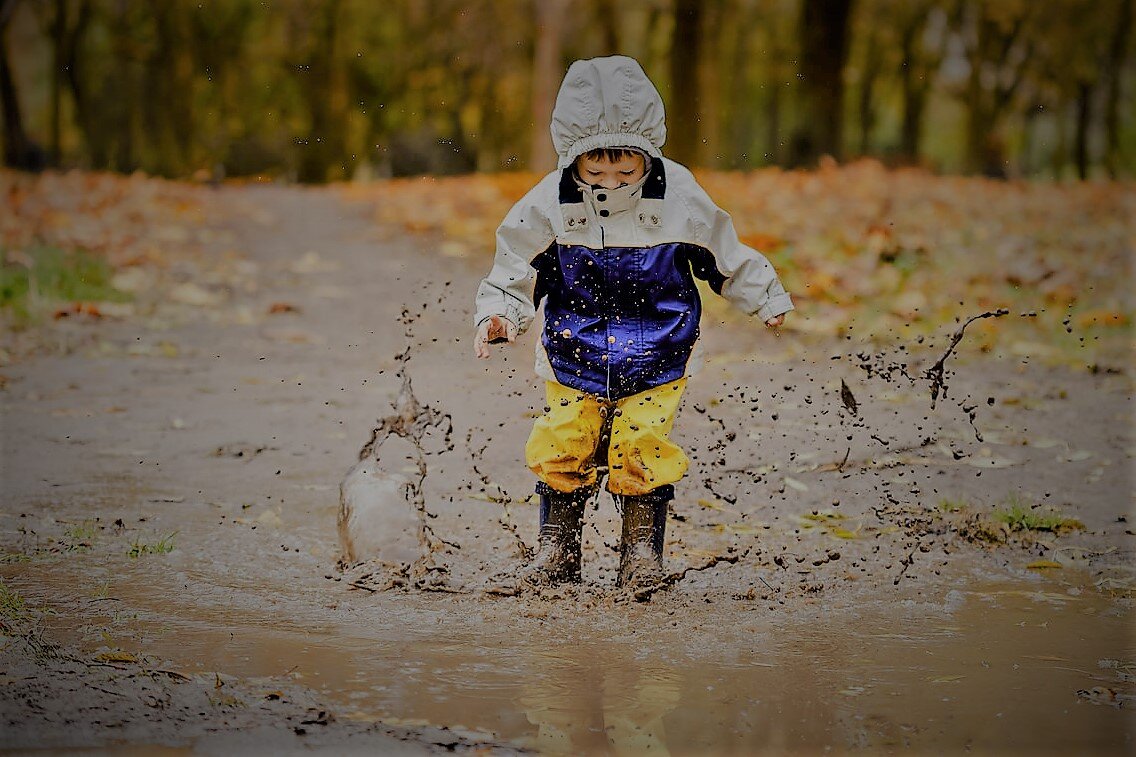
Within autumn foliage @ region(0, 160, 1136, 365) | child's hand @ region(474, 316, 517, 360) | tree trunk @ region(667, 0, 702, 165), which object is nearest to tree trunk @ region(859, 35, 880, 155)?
autumn foliage @ region(0, 160, 1136, 365)

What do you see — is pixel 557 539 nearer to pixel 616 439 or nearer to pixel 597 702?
pixel 616 439

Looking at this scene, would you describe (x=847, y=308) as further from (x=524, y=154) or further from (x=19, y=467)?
(x=524, y=154)

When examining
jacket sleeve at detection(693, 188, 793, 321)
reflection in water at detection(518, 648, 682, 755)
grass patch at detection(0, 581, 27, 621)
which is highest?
jacket sleeve at detection(693, 188, 793, 321)

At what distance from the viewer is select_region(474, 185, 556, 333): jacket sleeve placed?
3691 mm

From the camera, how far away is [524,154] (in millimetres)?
28906

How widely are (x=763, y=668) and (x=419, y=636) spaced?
2.90 ft

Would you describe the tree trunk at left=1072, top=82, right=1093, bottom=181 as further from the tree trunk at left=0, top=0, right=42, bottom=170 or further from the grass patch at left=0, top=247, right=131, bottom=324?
the grass patch at left=0, top=247, right=131, bottom=324

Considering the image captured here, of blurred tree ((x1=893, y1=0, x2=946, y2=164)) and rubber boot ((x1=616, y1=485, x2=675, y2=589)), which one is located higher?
blurred tree ((x1=893, y1=0, x2=946, y2=164))

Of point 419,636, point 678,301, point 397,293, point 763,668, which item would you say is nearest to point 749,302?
point 678,301

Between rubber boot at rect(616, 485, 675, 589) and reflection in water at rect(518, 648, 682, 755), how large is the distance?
517 mm

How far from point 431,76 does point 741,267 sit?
25.0m

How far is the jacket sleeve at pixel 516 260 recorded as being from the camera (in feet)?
12.1

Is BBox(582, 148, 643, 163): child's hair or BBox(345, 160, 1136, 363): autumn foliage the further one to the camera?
BBox(345, 160, 1136, 363): autumn foliage

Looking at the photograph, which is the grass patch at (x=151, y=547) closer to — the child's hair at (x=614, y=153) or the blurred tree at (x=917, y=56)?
the child's hair at (x=614, y=153)
